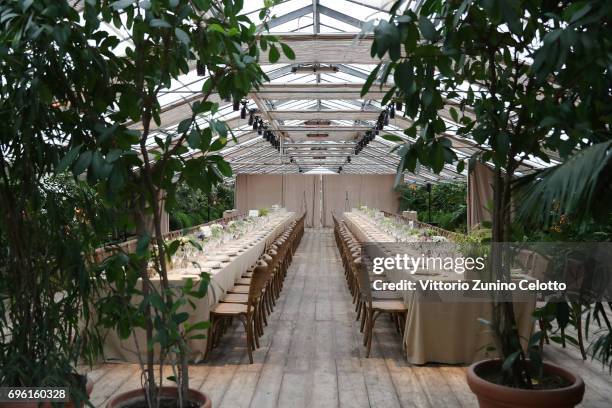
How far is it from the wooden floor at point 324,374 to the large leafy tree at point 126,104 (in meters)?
1.81

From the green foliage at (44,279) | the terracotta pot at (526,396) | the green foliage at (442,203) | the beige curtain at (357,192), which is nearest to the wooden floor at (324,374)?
the terracotta pot at (526,396)

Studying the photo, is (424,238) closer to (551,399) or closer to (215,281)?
(215,281)

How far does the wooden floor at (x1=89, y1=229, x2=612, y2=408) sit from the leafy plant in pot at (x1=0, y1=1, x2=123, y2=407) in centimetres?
161

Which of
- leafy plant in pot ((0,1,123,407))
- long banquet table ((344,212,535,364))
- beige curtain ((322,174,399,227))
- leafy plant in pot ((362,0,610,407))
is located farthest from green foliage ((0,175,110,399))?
beige curtain ((322,174,399,227))

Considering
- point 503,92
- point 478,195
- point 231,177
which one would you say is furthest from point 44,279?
point 478,195

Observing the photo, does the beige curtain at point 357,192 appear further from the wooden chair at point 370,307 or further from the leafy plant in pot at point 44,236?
the leafy plant in pot at point 44,236

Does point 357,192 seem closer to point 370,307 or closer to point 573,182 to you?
point 370,307

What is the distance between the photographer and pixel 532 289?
4547mm

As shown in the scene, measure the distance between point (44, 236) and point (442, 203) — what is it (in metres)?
18.9

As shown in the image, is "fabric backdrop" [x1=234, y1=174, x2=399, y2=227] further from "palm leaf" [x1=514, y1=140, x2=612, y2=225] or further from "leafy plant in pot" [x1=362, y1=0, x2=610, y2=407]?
"palm leaf" [x1=514, y1=140, x2=612, y2=225]

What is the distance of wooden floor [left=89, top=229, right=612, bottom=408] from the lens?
3.76 m

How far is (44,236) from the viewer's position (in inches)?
85.6

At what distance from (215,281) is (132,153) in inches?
133

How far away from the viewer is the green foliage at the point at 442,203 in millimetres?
17047
